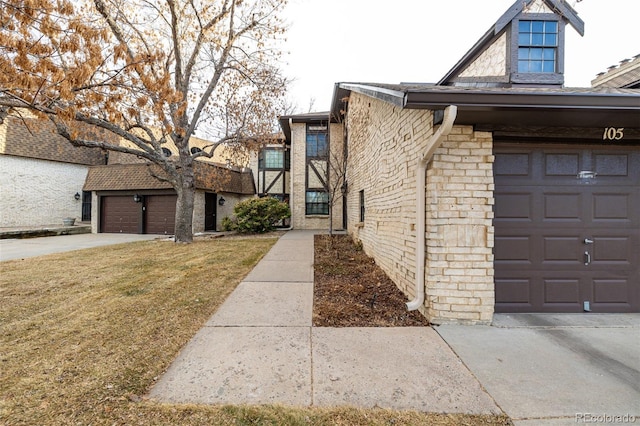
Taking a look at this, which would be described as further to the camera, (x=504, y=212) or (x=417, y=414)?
(x=504, y=212)

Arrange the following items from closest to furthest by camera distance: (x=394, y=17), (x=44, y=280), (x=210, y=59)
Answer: (x=44, y=280)
(x=394, y=17)
(x=210, y=59)

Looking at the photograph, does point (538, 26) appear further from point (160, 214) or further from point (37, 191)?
point (37, 191)

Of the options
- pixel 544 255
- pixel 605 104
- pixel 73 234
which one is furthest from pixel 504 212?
pixel 73 234

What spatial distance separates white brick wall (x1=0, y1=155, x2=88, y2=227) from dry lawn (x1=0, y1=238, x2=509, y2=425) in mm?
12878

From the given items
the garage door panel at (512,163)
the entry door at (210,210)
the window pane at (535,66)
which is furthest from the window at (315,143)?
the garage door panel at (512,163)

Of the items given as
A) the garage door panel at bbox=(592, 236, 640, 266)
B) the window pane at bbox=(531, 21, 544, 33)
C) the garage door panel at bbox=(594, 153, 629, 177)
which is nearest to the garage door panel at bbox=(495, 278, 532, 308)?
the garage door panel at bbox=(592, 236, 640, 266)

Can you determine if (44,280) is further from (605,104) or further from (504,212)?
(605,104)

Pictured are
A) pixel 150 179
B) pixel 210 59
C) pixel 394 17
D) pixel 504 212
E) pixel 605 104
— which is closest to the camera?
pixel 605 104

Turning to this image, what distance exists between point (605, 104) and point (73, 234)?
21.1 m

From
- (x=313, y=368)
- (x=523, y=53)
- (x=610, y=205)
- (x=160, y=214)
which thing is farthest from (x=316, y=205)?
(x=313, y=368)

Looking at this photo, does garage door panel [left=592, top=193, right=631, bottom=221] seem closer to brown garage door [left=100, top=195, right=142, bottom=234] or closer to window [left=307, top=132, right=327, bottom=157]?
window [left=307, top=132, right=327, bottom=157]

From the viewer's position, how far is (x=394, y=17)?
759cm

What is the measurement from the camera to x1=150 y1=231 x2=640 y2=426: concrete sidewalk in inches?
83.1

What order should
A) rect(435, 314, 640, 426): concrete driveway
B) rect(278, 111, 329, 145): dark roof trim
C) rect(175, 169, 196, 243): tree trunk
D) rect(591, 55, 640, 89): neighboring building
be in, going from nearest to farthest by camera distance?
1. rect(435, 314, 640, 426): concrete driveway
2. rect(591, 55, 640, 89): neighboring building
3. rect(175, 169, 196, 243): tree trunk
4. rect(278, 111, 329, 145): dark roof trim
